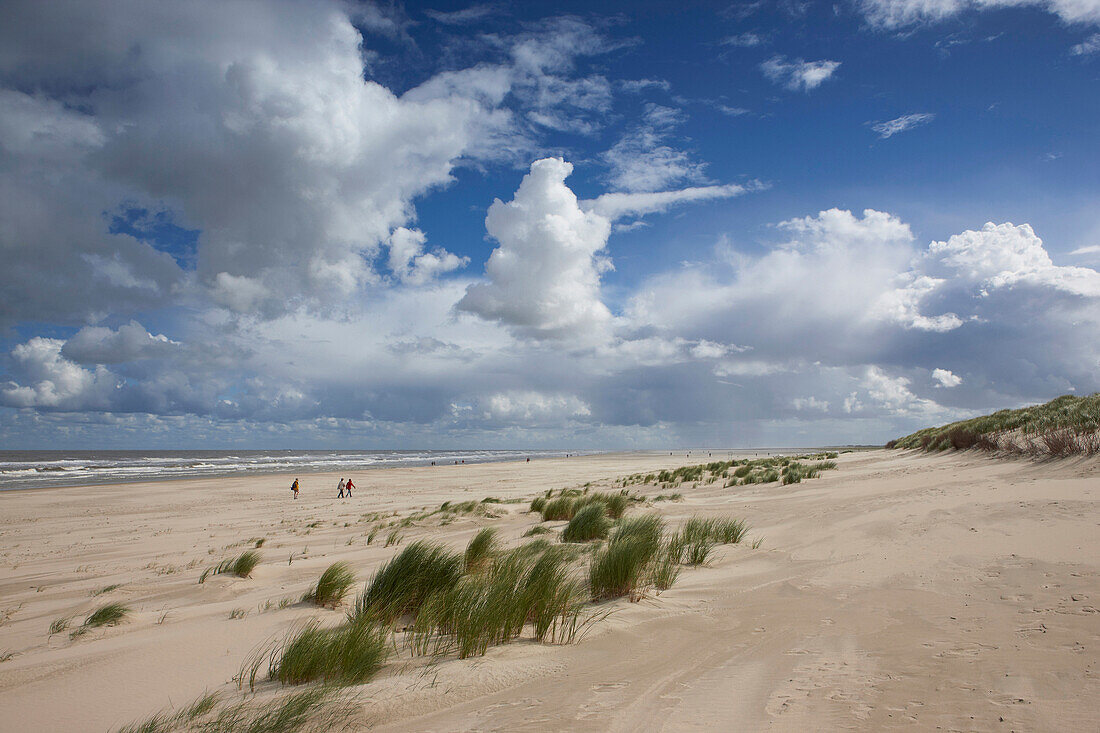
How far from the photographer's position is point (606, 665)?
4.33 m

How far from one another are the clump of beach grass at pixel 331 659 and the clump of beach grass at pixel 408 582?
121cm

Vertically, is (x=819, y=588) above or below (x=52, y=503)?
above

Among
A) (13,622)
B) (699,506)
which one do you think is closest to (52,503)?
(13,622)

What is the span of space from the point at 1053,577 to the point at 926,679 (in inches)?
120

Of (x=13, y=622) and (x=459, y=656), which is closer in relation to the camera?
(x=459, y=656)

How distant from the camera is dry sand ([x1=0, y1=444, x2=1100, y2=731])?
3406 millimetres

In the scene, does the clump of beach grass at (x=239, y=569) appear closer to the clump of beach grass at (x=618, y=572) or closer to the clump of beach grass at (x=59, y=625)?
the clump of beach grass at (x=59, y=625)

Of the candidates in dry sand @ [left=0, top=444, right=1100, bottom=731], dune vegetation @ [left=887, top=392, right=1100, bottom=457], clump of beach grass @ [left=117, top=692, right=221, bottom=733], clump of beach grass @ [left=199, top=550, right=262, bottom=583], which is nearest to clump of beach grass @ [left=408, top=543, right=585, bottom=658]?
dry sand @ [left=0, top=444, right=1100, bottom=731]

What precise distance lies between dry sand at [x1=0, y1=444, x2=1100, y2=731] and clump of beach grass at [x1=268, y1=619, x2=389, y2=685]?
215 millimetres

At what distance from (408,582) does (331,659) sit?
75.1 inches

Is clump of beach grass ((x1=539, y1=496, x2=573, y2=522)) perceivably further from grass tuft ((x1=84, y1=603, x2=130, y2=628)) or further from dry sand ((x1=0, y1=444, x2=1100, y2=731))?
grass tuft ((x1=84, y1=603, x2=130, y2=628))

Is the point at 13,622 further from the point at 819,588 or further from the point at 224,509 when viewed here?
the point at 224,509

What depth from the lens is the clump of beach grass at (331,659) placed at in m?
4.23

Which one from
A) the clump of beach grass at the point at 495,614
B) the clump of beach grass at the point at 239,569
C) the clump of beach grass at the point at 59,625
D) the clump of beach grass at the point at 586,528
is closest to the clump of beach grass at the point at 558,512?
the clump of beach grass at the point at 586,528
